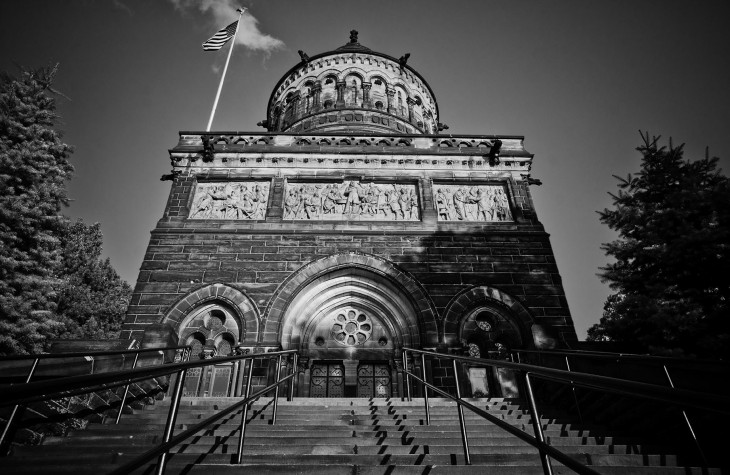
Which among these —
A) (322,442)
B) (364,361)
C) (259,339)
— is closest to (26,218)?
(259,339)

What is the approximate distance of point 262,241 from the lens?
372 inches

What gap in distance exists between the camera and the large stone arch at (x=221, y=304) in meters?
8.25

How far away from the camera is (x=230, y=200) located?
33.7 feet

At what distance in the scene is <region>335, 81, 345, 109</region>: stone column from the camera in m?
16.0

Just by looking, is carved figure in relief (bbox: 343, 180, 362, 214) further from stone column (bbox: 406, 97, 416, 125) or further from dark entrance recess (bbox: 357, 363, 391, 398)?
stone column (bbox: 406, 97, 416, 125)

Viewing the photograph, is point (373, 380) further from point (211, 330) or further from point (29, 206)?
point (29, 206)

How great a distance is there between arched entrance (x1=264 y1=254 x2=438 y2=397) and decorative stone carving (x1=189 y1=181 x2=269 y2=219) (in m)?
2.46

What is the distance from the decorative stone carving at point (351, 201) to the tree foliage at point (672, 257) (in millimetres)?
5637

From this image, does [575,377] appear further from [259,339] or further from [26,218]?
[26,218]

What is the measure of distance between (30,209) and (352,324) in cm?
1023

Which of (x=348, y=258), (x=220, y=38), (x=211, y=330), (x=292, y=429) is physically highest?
(x=220, y=38)

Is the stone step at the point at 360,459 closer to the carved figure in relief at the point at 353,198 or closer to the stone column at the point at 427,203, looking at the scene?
the stone column at the point at 427,203

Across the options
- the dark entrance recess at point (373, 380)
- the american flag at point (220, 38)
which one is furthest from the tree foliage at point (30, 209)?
the dark entrance recess at point (373, 380)

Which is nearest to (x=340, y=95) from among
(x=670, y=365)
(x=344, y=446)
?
(x=670, y=365)
